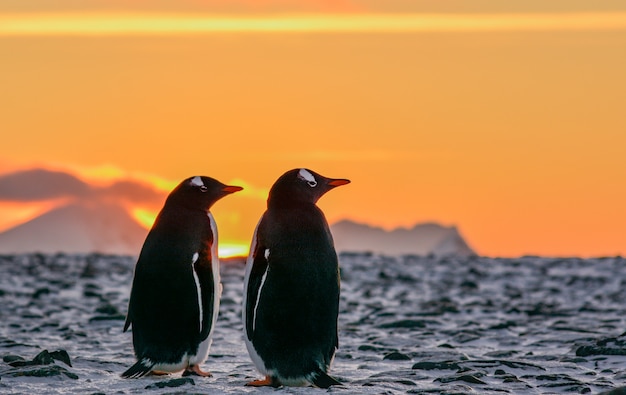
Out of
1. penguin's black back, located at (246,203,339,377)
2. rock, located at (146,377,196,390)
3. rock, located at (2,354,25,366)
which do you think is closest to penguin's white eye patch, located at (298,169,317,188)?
penguin's black back, located at (246,203,339,377)

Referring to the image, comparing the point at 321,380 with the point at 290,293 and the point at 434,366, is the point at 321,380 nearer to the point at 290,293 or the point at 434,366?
the point at 290,293

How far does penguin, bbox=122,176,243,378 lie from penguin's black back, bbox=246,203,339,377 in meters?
0.52

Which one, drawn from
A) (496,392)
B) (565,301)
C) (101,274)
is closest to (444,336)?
(496,392)

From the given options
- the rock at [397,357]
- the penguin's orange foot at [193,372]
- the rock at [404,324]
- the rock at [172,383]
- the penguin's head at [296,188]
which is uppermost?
the penguin's head at [296,188]

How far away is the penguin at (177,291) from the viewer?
7688mm

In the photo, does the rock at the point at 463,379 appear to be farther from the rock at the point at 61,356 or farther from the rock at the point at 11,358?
the rock at the point at 11,358

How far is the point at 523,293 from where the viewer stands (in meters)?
16.9

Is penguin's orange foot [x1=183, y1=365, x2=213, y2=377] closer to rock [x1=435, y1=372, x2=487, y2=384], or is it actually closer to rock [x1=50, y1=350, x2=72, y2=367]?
rock [x1=50, y1=350, x2=72, y2=367]

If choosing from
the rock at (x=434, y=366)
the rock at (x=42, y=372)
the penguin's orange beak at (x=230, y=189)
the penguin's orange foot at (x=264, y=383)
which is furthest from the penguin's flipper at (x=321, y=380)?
the rock at (x=42, y=372)

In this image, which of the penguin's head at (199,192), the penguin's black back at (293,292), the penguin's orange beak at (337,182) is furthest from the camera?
the penguin's head at (199,192)

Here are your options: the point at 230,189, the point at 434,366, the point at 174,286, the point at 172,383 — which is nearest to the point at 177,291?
the point at 174,286

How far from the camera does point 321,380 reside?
7.27 m

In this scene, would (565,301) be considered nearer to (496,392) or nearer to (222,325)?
(222,325)

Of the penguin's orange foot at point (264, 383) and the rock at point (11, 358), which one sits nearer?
the penguin's orange foot at point (264, 383)
